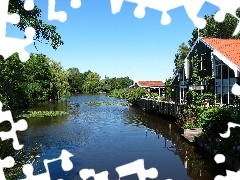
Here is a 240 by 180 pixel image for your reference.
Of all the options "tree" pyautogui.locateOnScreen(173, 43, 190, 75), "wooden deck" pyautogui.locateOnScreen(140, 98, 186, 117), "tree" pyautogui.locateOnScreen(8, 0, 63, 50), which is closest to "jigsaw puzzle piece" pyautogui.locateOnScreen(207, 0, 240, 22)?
"tree" pyautogui.locateOnScreen(8, 0, 63, 50)

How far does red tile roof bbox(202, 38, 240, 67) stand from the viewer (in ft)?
80.0

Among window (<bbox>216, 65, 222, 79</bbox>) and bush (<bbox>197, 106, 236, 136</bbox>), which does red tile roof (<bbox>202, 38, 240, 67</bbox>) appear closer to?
window (<bbox>216, 65, 222, 79</bbox>)

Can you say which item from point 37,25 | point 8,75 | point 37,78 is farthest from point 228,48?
point 37,78

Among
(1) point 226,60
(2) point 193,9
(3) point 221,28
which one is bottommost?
(2) point 193,9

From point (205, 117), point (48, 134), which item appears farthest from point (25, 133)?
point (205, 117)

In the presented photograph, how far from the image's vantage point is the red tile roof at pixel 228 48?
80.0 ft

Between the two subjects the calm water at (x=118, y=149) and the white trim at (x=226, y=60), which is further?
the white trim at (x=226, y=60)

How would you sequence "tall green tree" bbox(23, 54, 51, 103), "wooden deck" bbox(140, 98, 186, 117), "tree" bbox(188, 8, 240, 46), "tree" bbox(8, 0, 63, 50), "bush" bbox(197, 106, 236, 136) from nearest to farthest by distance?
"tree" bbox(8, 0, 63, 50)
"bush" bbox(197, 106, 236, 136)
"wooden deck" bbox(140, 98, 186, 117)
"tree" bbox(188, 8, 240, 46)
"tall green tree" bbox(23, 54, 51, 103)

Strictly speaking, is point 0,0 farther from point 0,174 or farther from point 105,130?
point 105,130

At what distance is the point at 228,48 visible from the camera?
89.4 ft

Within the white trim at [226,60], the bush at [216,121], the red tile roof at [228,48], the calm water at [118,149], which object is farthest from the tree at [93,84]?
the bush at [216,121]

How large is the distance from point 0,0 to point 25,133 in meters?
20.4

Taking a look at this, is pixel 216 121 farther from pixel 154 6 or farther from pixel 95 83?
pixel 95 83

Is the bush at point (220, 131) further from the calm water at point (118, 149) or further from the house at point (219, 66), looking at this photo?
the house at point (219, 66)
